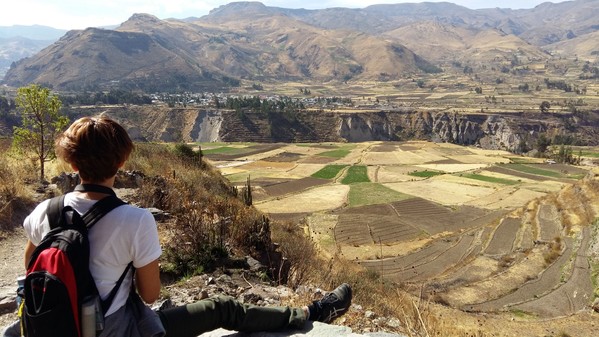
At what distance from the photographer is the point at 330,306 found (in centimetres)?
439

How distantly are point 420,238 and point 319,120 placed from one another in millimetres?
75595

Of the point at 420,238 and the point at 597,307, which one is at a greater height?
the point at 597,307

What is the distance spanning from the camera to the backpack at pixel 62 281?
2.30 meters

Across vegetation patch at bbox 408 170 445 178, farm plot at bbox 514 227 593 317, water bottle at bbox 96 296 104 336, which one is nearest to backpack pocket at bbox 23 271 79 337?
water bottle at bbox 96 296 104 336

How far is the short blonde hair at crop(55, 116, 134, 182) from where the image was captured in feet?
8.08

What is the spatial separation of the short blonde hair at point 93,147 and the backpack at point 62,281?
0.21m

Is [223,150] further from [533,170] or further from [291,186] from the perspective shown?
[533,170]

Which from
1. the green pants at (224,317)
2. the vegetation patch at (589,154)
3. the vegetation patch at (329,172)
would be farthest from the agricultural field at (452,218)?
the vegetation patch at (589,154)

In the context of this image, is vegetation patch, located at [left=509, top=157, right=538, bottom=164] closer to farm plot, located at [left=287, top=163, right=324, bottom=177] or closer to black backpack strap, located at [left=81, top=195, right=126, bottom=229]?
farm plot, located at [left=287, top=163, right=324, bottom=177]

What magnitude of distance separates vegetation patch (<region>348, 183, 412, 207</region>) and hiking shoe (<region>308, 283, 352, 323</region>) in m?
41.9

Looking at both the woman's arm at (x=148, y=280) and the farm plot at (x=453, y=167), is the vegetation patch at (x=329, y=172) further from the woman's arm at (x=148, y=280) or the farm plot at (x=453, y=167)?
the woman's arm at (x=148, y=280)

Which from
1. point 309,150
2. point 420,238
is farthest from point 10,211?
point 309,150

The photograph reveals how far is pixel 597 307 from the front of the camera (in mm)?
20547

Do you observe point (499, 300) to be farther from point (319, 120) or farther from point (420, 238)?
point (319, 120)
